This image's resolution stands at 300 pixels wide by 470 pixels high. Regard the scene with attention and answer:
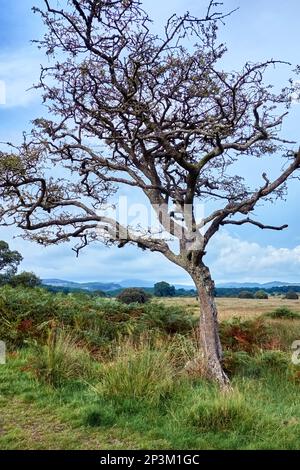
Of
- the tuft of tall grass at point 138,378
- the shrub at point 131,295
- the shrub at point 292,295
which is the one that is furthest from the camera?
the shrub at point 292,295

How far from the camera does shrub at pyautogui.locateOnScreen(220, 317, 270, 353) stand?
1245cm

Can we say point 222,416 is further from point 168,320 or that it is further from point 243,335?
point 168,320

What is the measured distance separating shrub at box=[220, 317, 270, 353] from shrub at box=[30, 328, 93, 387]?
4920 millimetres

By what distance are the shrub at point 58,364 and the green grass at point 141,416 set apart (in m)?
0.16

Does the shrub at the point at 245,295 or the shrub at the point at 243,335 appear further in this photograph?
the shrub at the point at 245,295

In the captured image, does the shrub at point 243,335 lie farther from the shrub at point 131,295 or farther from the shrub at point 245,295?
the shrub at point 245,295

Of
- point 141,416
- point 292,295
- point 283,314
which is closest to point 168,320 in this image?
point 141,416

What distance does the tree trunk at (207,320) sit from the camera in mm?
9422

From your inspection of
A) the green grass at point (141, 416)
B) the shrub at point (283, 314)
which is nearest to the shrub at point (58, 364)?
the green grass at point (141, 416)

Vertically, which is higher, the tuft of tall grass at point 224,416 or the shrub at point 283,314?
the shrub at point 283,314

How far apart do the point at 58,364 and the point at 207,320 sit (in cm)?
304

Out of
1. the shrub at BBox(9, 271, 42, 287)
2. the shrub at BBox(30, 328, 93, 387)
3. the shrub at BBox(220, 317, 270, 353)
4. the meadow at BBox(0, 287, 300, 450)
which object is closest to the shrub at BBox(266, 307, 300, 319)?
the shrub at BBox(220, 317, 270, 353)
